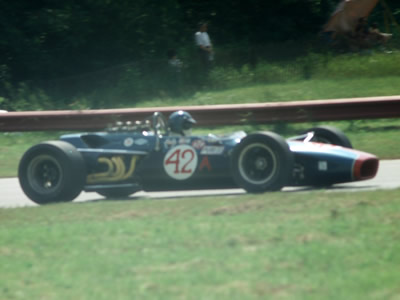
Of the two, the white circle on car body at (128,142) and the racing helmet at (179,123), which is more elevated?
the racing helmet at (179,123)

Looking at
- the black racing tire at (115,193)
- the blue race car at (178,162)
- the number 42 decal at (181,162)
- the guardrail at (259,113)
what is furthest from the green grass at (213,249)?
the guardrail at (259,113)

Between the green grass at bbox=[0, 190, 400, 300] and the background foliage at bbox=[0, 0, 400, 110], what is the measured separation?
48.1 ft

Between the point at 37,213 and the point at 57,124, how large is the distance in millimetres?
8497

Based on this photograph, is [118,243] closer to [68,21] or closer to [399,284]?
[399,284]

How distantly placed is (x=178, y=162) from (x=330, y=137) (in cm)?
221

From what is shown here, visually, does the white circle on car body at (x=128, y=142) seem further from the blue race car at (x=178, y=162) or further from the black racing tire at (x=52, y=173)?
the black racing tire at (x=52, y=173)

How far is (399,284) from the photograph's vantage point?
5.94 m

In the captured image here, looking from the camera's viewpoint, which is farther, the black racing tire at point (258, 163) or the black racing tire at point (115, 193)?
the black racing tire at point (115, 193)

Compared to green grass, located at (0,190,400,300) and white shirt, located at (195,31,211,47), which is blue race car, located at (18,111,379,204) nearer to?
green grass, located at (0,190,400,300)

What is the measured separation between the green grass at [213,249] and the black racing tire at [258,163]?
493 millimetres

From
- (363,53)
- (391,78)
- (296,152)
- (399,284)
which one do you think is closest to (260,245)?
(399,284)

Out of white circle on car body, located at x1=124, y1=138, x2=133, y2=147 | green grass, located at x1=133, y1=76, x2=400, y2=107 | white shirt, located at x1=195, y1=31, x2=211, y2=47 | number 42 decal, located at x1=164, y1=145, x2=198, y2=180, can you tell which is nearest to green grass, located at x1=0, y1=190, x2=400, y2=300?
number 42 decal, located at x1=164, y1=145, x2=198, y2=180

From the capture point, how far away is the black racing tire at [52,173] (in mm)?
10930

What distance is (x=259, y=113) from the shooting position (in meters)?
17.8
